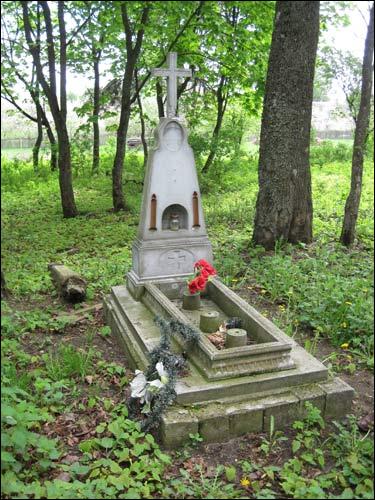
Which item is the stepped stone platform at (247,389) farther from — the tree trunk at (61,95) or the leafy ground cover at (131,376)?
the tree trunk at (61,95)

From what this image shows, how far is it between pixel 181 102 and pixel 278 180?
906 cm

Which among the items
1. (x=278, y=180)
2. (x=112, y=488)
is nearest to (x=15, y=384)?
(x=112, y=488)

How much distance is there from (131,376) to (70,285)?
222cm

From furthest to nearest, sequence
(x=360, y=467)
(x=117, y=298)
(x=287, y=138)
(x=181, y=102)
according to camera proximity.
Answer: (x=181, y=102) → (x=287, y=138) → (x=117, y=298) → (x=360, y=467)

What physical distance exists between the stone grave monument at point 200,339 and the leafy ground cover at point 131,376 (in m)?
0.17

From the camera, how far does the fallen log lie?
6402mm

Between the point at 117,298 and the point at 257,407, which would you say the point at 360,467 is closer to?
the point at 257,407

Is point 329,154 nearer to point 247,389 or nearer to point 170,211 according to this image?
point 170,211

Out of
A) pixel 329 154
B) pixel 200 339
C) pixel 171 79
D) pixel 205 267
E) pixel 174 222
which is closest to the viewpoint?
pixel 200 339

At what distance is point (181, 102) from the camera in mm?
15609

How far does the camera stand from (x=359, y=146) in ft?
24.1

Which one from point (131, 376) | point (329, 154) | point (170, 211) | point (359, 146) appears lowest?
point (131, 376)

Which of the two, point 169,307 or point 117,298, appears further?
point 117,298

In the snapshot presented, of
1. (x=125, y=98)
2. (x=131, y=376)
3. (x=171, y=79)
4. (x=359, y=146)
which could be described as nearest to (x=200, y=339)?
(x=131, y=376)
